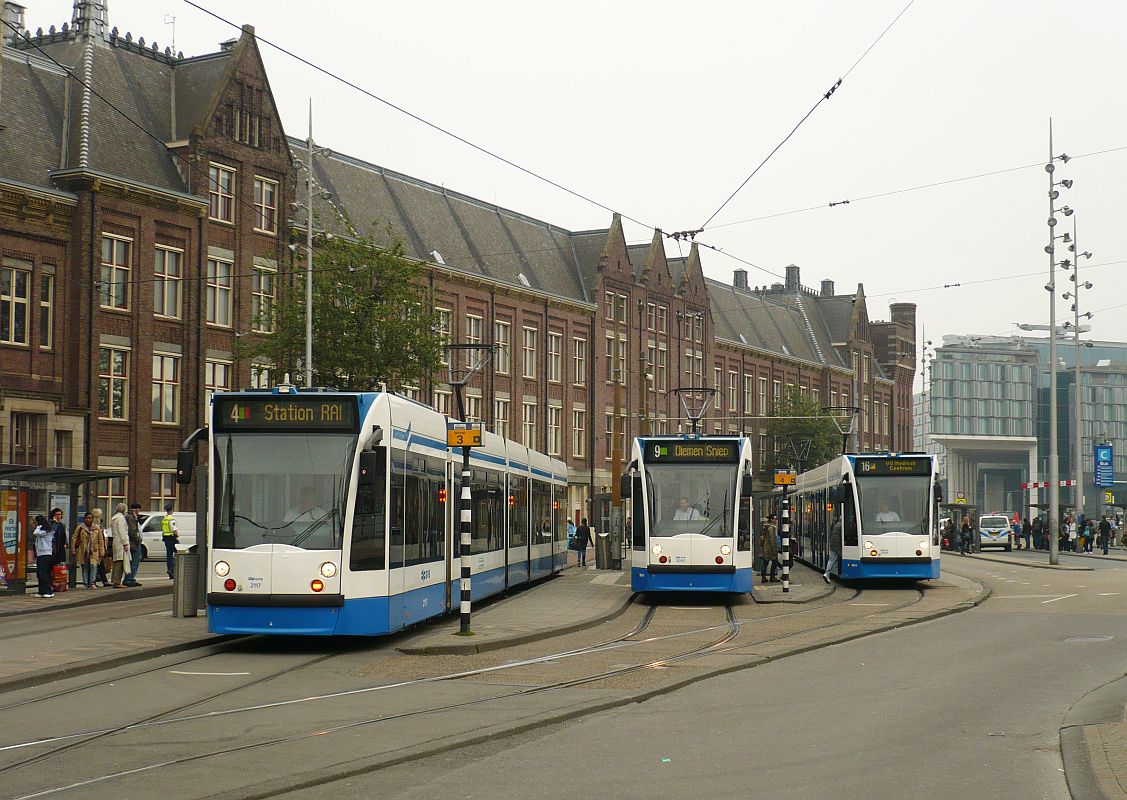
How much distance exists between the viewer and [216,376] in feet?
159

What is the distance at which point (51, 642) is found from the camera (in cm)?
1764

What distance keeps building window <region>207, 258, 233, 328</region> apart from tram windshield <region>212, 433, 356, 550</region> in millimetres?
32461

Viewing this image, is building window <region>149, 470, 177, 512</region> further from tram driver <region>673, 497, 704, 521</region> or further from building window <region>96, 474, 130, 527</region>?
tram driver <region>673, 497, 704, 521</region>

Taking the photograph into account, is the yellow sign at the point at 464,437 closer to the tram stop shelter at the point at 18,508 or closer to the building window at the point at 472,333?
the tram stop shelter at the point at 18,508

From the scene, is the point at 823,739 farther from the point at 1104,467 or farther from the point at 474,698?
the point at 1104,467

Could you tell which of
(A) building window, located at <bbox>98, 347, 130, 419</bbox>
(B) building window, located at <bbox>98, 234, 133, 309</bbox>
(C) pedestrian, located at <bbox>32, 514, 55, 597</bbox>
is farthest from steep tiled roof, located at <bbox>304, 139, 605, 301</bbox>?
(C) pedestrian, located at <bbox>32, 514, 55, 597</bbox>

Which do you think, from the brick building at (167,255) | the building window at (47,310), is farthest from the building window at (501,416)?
the building window at (47,310)

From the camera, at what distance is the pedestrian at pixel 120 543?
28094 millimetres

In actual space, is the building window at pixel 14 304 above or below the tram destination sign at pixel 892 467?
above

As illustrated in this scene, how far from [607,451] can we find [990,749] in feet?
215

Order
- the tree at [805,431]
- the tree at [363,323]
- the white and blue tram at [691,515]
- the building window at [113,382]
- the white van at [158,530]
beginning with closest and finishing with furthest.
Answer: the white and blue tram at [691,515]
the tree at [363,323]
the building window at [113,382]
the white van at [158,530]
the tree at [805,431]

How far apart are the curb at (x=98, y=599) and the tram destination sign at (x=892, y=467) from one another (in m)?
14.7

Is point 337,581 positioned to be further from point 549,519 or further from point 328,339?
point 328,339

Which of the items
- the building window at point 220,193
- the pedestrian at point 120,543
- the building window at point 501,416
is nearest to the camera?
the pedestrian at point 120,543
